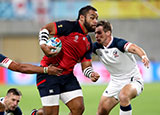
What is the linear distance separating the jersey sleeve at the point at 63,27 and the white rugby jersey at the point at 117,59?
3.90ft

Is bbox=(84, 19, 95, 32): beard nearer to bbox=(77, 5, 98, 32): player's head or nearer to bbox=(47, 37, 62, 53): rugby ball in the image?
bbox=(77, 5, 98, 32): player's head

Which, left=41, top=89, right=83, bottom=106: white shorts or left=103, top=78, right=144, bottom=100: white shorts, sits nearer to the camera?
left=41, top=89, right=83, bottom=106: white shorts

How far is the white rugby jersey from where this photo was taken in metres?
8.88

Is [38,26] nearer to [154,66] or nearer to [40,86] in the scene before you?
[154,66]

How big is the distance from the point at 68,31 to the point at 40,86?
45.6 inches

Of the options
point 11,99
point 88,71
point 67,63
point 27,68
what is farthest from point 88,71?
point 11,99

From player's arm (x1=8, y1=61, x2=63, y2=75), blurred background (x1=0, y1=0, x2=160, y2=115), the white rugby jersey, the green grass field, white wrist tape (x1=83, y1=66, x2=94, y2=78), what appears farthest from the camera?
blurred background (x1=0, y1=0, x2=160, y2=115)

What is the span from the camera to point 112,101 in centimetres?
909

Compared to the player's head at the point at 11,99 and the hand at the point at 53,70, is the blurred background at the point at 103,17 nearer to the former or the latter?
the player's head at the point at 11,99

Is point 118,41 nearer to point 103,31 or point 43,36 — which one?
point 103,31

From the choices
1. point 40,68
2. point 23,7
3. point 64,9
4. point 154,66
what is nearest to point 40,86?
point 40,68

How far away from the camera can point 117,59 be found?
8.91m

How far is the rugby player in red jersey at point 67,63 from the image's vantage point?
26.3 ft

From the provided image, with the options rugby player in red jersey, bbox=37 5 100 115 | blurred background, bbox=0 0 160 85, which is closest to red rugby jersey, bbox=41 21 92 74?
rugby player in red jersey, bbox=37 5 100 115
